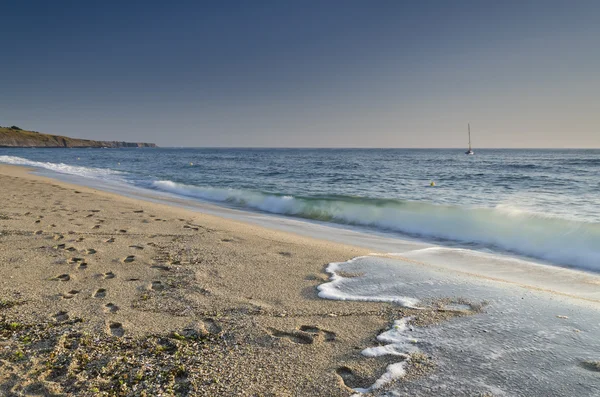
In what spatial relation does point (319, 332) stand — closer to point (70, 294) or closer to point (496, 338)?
point (496, 338)

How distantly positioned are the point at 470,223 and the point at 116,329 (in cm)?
841

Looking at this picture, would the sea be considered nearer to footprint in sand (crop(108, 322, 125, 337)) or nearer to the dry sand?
the dry sand

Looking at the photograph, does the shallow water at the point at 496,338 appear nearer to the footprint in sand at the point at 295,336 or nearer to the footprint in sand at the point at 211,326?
the footprint in sand at the point at 295,336

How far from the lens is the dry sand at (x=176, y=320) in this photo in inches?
93.7

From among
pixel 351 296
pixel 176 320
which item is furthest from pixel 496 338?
pixel 176 320

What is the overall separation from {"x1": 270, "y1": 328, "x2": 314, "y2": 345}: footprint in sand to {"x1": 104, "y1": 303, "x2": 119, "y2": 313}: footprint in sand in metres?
1.52

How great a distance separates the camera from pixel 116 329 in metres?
3.05

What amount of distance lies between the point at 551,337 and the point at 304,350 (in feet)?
6.80

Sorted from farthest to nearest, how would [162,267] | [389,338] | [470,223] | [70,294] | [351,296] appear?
[470,223] < [162,267] < [351,296] < [70,294] < [389,338]

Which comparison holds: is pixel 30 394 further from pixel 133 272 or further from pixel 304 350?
pixel 133 272

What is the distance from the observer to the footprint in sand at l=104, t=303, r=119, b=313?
340 cm

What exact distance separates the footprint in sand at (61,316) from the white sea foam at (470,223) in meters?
7.29

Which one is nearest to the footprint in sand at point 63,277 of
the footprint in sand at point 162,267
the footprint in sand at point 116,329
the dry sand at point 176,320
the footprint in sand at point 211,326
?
the dry sand at point 176,320

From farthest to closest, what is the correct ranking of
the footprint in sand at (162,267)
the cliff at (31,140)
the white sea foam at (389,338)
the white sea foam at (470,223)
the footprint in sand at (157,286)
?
the cliff at (31,140)
the white sea foam at (470,223)
the footprint in sand at (162,267)
the footprint in sand at (157,286)
the white sea foam at (389,338)
